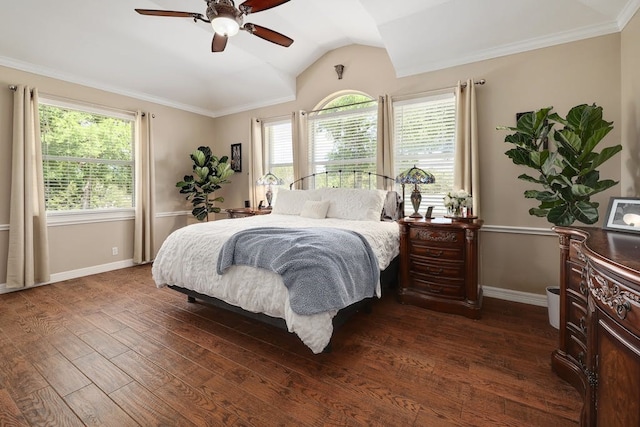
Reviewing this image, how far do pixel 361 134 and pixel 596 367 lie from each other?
354 centimetres

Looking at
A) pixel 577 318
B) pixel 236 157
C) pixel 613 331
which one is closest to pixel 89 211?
pixel 236 157

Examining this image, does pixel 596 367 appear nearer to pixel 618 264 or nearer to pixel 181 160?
pixel 618 264

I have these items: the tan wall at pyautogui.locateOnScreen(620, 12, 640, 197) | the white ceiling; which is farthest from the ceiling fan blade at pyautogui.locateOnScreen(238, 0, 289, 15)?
the tan wall at pyautogui.locateOnScreen(620, 12, 640, 197)

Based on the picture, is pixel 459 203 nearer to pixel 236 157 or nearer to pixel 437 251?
pixel 437 251

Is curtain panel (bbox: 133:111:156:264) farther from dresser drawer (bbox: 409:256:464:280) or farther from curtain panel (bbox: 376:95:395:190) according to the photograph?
dresser drawer (bbox: 409:256:464:280)

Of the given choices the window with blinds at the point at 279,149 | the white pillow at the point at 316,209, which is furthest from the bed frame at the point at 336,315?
the window with blinds at the point at 279,149

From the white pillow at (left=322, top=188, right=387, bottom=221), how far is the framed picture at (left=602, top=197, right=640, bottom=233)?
77.5 inches

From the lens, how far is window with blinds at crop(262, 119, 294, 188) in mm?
4883

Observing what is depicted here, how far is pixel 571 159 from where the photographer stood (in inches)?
83.4

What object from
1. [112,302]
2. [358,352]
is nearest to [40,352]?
[112,302]

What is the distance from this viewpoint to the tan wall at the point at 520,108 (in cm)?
270

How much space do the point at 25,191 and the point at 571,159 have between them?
213 inches

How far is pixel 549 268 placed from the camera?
2.98m

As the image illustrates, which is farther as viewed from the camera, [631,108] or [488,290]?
[488,290]
